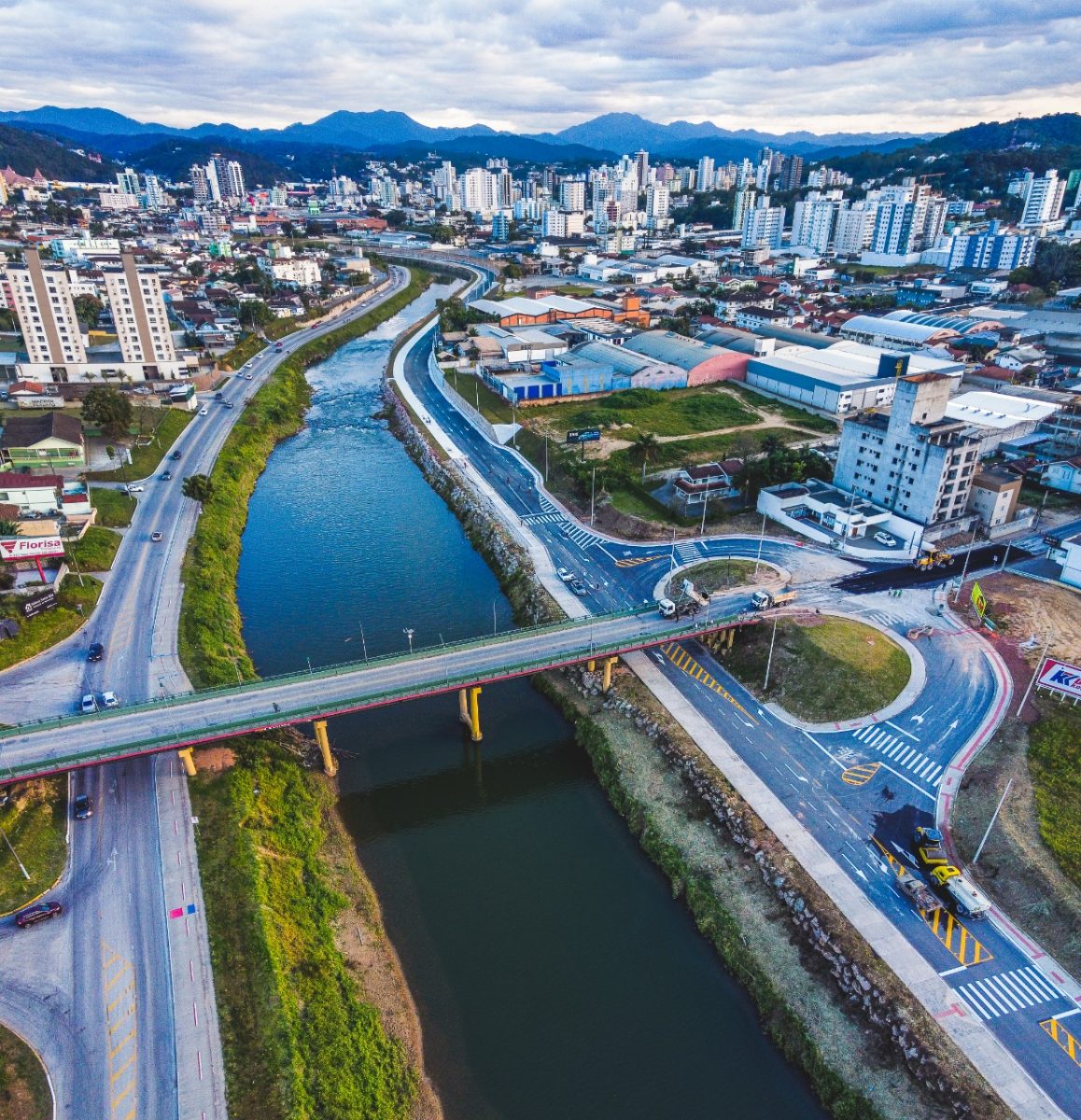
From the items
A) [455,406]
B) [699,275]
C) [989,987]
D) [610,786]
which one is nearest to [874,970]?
[989,987]

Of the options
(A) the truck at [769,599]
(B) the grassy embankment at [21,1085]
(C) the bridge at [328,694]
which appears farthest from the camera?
(A) the truck at [769,599]

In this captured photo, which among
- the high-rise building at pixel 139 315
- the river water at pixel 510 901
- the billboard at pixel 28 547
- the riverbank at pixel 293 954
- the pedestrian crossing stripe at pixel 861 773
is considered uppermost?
the high-rise building at pixel 139 315

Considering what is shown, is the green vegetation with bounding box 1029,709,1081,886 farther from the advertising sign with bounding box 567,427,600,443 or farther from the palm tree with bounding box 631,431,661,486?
the advertising sign with bounding box 567,427,600,443

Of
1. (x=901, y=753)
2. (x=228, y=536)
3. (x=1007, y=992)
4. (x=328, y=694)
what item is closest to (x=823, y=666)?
(x=901, y=753)

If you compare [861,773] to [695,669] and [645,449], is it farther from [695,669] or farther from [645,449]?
[645,449]

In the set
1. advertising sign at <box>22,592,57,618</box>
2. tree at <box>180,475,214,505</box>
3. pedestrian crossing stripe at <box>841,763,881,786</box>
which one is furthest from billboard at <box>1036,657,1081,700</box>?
tree at <box>180,475,214,505</box>

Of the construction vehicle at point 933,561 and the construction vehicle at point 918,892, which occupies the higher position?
the construction vehicle at point 933,561

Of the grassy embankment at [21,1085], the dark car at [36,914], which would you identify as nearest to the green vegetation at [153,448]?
the dark car at [36,914]

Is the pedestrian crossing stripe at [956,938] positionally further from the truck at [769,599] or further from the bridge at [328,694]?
the truck at [769,599]
